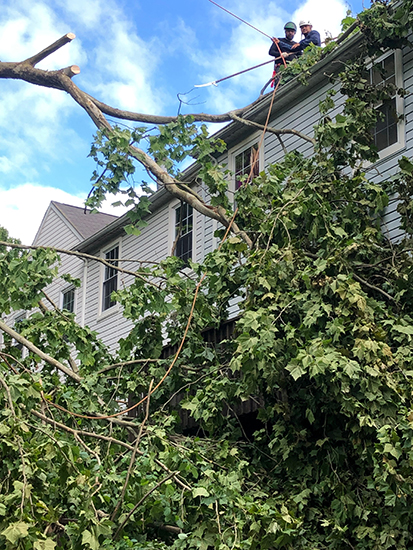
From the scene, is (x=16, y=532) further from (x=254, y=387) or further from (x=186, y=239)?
(x=186, y=239)

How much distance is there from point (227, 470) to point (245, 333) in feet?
4.46

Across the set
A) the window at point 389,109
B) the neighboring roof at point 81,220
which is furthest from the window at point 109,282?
the window at point 389,109

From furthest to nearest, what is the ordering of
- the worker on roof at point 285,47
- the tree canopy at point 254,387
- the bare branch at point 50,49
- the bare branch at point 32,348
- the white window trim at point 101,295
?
the white window trim at point 101,295
the worker on roof at point 285,47
the bare branch at point 50,49
the bare branch at point 32,348
the tree canopy at point 254,387

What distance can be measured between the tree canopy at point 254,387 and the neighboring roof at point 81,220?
10.7 metres

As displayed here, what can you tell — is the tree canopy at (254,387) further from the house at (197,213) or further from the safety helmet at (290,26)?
the safety helmet at (290,26)

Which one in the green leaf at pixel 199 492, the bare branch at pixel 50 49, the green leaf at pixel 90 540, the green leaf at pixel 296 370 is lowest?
the green leaf at pixel 90 540

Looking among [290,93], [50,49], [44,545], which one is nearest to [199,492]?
[44,545]

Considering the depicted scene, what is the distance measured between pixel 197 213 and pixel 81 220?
8075 mm

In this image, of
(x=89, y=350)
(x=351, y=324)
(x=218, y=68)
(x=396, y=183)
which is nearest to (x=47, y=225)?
(x=218, y=68)

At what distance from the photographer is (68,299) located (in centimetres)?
1911

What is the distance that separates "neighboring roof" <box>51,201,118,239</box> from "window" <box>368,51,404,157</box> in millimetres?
11188

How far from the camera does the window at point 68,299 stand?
61.5ft

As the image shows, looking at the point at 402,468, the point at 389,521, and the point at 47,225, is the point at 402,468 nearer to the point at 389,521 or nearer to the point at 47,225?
the point at 389,521

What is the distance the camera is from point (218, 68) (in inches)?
422
